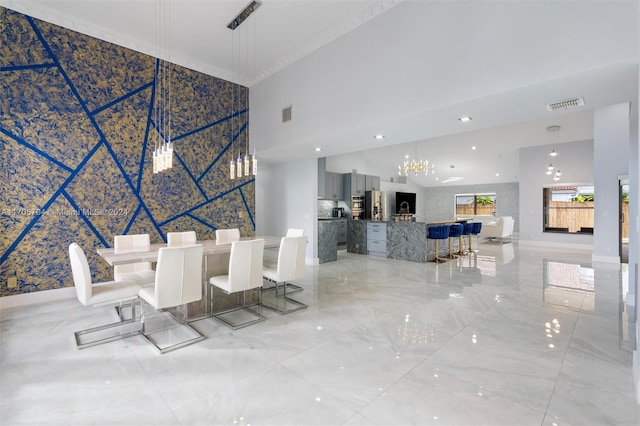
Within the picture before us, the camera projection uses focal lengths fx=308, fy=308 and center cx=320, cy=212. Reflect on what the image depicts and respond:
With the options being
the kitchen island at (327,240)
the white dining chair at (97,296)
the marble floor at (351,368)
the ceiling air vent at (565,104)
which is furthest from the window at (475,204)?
the white dining chair at (97,296)

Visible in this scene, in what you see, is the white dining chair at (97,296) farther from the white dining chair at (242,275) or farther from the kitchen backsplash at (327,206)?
the kitchen backsplash at (327,206)

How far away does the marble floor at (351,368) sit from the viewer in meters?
2.00

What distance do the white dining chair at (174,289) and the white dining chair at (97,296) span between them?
16 cm

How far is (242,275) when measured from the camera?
11.6ft

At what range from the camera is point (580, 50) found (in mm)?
2719

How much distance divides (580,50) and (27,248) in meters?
6.83

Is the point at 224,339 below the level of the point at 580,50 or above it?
below

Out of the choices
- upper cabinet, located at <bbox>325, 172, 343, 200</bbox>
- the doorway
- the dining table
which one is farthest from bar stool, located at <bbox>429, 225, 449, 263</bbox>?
the dining table

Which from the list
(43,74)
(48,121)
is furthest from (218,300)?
(43,74)

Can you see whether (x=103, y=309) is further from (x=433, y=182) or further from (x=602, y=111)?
(x=433, y=182)

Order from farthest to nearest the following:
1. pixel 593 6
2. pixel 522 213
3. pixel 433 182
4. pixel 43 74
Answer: pixel 433 182 < pixel 522 213 < pixel 43 74 < pixel 593 6

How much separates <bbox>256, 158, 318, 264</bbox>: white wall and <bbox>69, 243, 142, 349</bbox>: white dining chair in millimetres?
4071

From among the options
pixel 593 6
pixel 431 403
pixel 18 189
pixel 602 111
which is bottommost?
pixel 431 403

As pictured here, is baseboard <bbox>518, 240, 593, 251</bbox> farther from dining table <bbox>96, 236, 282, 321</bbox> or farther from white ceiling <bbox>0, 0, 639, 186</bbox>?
dining table <bbox>96, 236, 282, 321</bbox>
